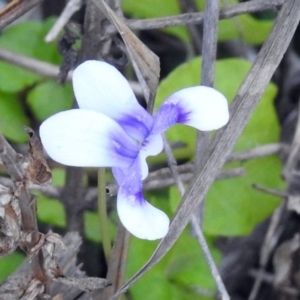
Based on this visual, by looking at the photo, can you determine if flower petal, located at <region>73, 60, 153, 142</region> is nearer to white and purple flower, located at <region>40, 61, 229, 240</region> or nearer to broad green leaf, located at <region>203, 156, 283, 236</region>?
white and purple flower, located at <region>40, 61, 229, 240</region>

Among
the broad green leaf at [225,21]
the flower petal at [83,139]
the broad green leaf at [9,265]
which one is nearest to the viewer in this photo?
the flower petal at [83,139]

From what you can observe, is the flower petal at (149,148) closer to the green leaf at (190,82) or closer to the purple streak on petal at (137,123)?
the purple streak on petal at (137,123)

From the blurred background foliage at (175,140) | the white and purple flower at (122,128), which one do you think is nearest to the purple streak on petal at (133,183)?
the white and purple flower at (122,128)

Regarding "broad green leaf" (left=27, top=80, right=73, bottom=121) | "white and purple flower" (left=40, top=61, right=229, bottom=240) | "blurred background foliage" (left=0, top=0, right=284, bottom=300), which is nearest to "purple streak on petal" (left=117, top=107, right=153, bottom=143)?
"white and purple flower" (left=40, top=61, right=229, bottom=240)

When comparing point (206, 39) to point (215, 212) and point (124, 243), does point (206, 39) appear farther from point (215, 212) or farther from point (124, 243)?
point (215, 212)

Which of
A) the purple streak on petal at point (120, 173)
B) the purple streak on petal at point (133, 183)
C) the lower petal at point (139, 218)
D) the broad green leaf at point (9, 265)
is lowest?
the lower petal at point (139, 218)

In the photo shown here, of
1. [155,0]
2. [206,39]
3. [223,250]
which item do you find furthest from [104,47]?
[223,250]
